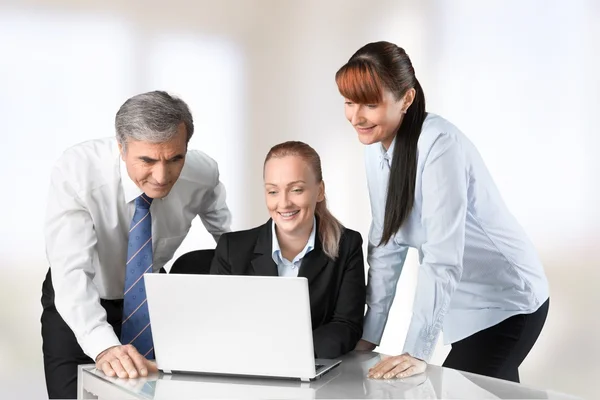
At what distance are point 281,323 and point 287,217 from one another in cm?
51

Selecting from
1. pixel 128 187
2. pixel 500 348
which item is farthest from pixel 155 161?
pixel 500 348

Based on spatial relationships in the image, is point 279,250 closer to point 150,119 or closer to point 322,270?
point 322,270

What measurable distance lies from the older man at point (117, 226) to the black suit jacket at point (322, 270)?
0.86 ft

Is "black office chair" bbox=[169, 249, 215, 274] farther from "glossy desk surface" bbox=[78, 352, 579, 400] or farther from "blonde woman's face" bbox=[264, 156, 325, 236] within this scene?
"glossy desk surface" bbox=[78, 352, 579, 400]

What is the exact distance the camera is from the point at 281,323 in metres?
1.77

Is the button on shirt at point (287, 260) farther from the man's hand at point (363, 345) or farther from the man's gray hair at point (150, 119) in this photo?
the man's gray hair at point (150, 119)

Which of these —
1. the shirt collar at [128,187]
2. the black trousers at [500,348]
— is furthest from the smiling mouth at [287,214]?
the black trousers at [500,348]

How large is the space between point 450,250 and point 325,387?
510mm

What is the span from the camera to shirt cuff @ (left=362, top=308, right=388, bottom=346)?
2.23m

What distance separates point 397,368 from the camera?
6.18ft
